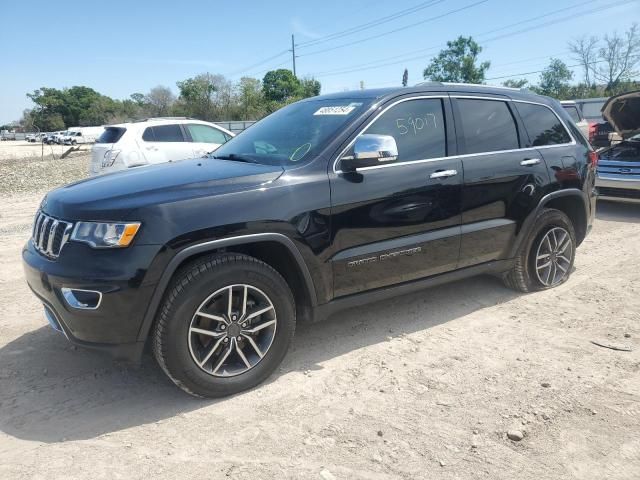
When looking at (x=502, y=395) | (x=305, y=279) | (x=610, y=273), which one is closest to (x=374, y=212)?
(x=305, y=279)

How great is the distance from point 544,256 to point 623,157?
5.59m

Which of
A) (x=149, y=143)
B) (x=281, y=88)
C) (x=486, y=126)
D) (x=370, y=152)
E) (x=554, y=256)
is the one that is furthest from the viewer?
(x=281, y=88)

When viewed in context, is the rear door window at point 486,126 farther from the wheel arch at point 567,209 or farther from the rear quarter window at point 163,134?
the rear quarter window at point 163,134

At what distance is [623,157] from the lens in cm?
913

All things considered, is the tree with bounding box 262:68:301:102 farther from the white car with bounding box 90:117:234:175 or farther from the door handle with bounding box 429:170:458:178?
the door handle with bounding box 429:170:458:178

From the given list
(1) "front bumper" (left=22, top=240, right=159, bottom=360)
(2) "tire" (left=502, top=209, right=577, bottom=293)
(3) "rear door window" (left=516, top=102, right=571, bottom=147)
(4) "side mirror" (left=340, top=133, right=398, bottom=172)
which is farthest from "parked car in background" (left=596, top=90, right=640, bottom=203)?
(1) "front bumper" (left=22, top=240, right=159, bottom=360)

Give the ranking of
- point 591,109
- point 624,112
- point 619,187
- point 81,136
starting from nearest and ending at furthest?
point 619,187, point 624,112, point 591,109, point 81,136

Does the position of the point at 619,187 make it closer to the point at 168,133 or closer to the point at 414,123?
the point at 414,123

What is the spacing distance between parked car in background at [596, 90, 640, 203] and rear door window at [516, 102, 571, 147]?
178 inches

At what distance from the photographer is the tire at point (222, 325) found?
2.94m

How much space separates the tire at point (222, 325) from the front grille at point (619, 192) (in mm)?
7522

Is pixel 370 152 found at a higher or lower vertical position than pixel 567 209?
higher

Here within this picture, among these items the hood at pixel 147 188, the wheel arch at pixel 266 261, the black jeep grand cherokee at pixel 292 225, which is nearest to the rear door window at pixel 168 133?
the black jeep grand cherokee at pixel 292 225

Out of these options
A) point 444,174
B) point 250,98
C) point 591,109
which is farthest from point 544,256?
point 250,98
